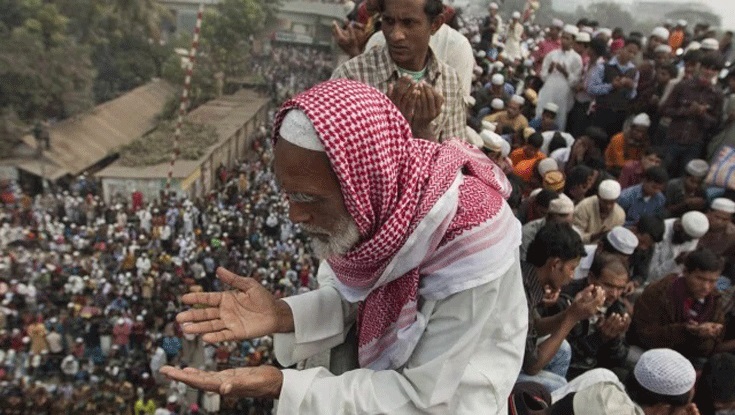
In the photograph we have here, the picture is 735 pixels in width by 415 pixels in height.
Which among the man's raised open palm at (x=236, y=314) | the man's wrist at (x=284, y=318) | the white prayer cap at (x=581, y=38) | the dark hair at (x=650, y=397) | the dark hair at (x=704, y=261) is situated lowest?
the dark hair at (x=650, y=397)

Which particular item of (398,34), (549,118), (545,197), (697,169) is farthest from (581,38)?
(398,34)

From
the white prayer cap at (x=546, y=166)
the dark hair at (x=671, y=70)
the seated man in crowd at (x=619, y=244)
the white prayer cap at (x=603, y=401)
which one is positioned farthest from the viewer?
the dark hair at (x=671, y=70)

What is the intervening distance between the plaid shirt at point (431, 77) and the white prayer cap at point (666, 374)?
1077 mm

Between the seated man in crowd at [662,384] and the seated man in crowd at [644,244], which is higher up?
the seated man in crowd at [662,384]

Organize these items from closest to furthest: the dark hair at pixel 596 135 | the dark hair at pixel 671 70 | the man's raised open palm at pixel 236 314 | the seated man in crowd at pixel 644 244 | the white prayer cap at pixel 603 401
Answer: the man's raised open palm at pixel 236 314 < the white prayer cap at pixel 603 401 < the seated man in crowd at pixel 644 244 < the dark hair at pixel 596 135 < the dark hair at pixel 671 70

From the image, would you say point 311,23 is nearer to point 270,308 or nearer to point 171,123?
point 171,123

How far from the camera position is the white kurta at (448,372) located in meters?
1.17

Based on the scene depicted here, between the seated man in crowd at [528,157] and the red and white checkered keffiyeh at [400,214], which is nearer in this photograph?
the red and white checkered keffiyeh at [400,214]

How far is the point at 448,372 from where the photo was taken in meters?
1.17

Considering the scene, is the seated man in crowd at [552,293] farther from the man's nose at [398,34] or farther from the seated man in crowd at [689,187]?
the seated man in crowd at [689,187]

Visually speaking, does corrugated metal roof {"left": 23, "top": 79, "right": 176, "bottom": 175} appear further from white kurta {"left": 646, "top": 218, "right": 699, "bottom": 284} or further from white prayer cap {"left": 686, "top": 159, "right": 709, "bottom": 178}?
white kurta {"left": 646, "top": 218, "right": 699, "bottom": 284}

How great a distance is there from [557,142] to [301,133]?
445cm

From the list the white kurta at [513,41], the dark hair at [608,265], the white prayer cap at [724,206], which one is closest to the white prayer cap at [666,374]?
the dark hair at [608,265]

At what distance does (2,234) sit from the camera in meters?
17.9
